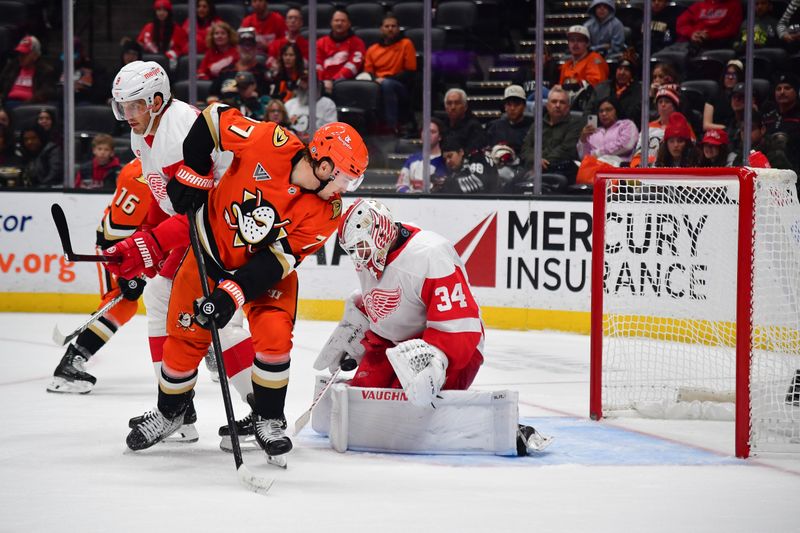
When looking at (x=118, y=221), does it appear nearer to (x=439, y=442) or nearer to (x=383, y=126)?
(x=439, y=442)

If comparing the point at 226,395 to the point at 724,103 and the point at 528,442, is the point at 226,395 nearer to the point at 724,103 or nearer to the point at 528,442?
the point at 528,442

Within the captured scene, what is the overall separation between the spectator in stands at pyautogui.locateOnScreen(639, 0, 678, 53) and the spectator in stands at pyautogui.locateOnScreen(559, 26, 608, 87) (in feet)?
1.02

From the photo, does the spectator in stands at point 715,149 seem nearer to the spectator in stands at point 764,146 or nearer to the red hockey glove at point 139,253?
the spectator in stands at point 764,146

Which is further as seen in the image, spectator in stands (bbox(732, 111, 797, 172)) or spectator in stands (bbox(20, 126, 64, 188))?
spectator in stands (bbox(20, 126, 64, 188))

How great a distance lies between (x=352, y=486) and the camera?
9.93ft

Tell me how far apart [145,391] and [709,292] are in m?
2.49

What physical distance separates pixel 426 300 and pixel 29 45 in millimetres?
4924

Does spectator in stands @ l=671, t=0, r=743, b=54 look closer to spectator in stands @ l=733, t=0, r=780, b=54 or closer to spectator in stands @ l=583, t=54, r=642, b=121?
spectator in stands @ l=733, t=0, r=780, b=54

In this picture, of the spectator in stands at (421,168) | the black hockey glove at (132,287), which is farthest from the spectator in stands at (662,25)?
the black hockey glove at (132,287)

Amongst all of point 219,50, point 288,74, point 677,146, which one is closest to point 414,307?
point 677,146

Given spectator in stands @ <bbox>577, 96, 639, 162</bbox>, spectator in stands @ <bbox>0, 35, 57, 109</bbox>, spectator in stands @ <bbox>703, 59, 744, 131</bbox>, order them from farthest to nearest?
spectator in stands @ <bbox>0, 35, 57, 109</bbox> → spectator in stands @ <bbox>577, 96, 639, 162</bbox> → spectator in stands @ <bbox>703, 59, 744, 131</bbox>

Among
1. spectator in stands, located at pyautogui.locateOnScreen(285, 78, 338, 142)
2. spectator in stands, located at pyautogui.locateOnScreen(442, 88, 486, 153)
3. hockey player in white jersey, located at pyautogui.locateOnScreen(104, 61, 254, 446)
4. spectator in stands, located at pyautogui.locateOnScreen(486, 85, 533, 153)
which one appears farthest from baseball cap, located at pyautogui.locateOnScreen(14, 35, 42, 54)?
hockey player in white jersey, located at pyautogui.locateOnScreen(104, 61, 254, 446)

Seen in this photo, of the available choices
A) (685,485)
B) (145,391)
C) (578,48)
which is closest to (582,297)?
(578,48)

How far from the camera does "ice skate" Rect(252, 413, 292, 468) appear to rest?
3.19 meters
